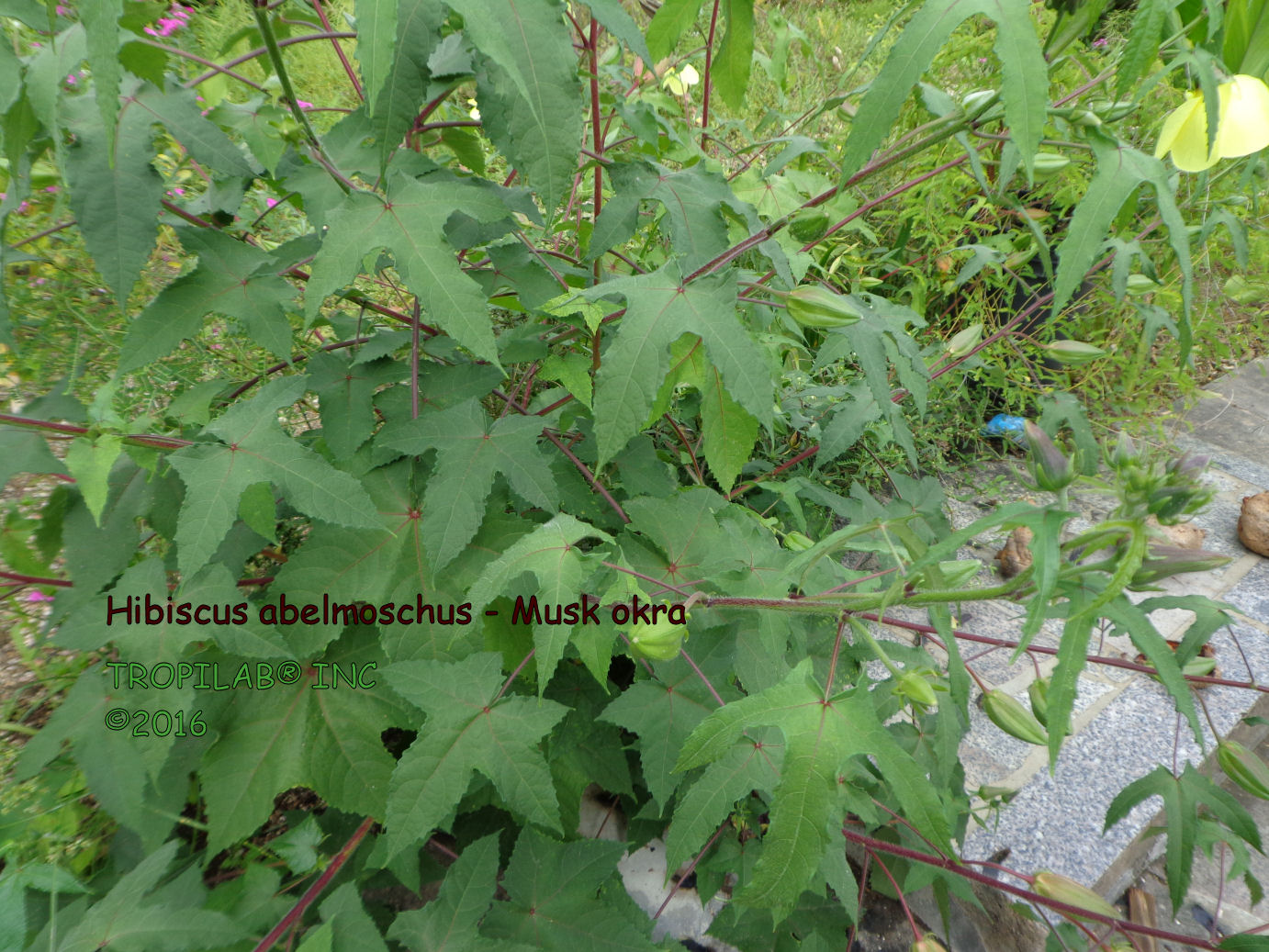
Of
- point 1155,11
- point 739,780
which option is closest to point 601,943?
point 739,780

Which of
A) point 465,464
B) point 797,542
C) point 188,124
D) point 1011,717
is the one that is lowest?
point 1011,717

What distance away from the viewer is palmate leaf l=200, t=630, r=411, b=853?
0.75 m

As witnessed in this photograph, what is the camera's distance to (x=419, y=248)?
0.70 meters

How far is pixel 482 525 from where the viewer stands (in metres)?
0.86

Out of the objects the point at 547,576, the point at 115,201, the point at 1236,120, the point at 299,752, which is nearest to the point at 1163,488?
the point at 1236,120

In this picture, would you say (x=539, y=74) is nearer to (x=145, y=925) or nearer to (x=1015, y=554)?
(x=145, y=925)

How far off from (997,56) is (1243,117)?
277 millimetres

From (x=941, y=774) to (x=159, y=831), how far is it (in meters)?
0.93

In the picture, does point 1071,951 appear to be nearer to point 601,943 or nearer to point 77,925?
point 601,943

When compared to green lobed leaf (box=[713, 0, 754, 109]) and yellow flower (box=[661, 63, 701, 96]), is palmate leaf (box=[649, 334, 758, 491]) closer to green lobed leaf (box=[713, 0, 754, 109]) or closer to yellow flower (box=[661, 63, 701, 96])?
green lobed leaf (box=[713, 0, 754, 109])

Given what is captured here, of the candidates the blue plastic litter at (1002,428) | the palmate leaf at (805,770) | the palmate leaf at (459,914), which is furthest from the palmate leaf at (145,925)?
the blue plastic litter at (1002,428)

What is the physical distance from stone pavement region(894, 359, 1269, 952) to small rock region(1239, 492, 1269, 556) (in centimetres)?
3

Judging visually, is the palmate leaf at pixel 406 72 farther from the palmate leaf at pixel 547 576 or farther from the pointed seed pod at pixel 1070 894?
the pointed seed pod at pixel 1070 894

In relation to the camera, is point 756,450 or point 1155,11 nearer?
point 1155,11
